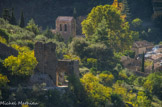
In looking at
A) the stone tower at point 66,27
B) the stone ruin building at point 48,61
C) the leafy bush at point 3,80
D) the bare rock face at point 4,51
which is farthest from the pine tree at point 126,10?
the leafy bush at point 3,80

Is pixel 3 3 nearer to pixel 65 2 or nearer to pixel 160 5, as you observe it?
pixel 65 2

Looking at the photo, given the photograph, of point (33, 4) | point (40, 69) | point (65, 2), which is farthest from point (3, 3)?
point (40, 69)

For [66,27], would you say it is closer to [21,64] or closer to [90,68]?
[90,68]

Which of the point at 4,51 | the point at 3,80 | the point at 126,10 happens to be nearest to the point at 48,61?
the point at 4,51

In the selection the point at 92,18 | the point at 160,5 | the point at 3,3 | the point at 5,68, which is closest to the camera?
the point at 5,68

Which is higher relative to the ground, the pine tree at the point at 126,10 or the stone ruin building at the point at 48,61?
the pine tree at the point at 126,10

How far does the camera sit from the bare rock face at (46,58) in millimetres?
43219

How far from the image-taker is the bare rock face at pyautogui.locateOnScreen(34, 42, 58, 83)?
4322cm

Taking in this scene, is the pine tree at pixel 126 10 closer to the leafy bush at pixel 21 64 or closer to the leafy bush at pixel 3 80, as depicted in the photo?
the leafy bush at pixel 21 64

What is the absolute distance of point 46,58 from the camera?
43344 mm

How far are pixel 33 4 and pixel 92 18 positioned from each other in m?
47.2

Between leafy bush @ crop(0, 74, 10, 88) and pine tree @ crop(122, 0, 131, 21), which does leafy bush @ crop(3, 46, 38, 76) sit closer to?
leafy bush @ crop(0, 74, 10, 88)

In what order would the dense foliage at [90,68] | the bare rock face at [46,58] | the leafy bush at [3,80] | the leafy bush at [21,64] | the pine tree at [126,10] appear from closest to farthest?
the leafy bush at [3,80], the leafy bush at [21,64], the dense foliage at [90,68], the bare rock face at [46,58], the pine tree at [126,10]

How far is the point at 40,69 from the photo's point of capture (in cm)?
4359
